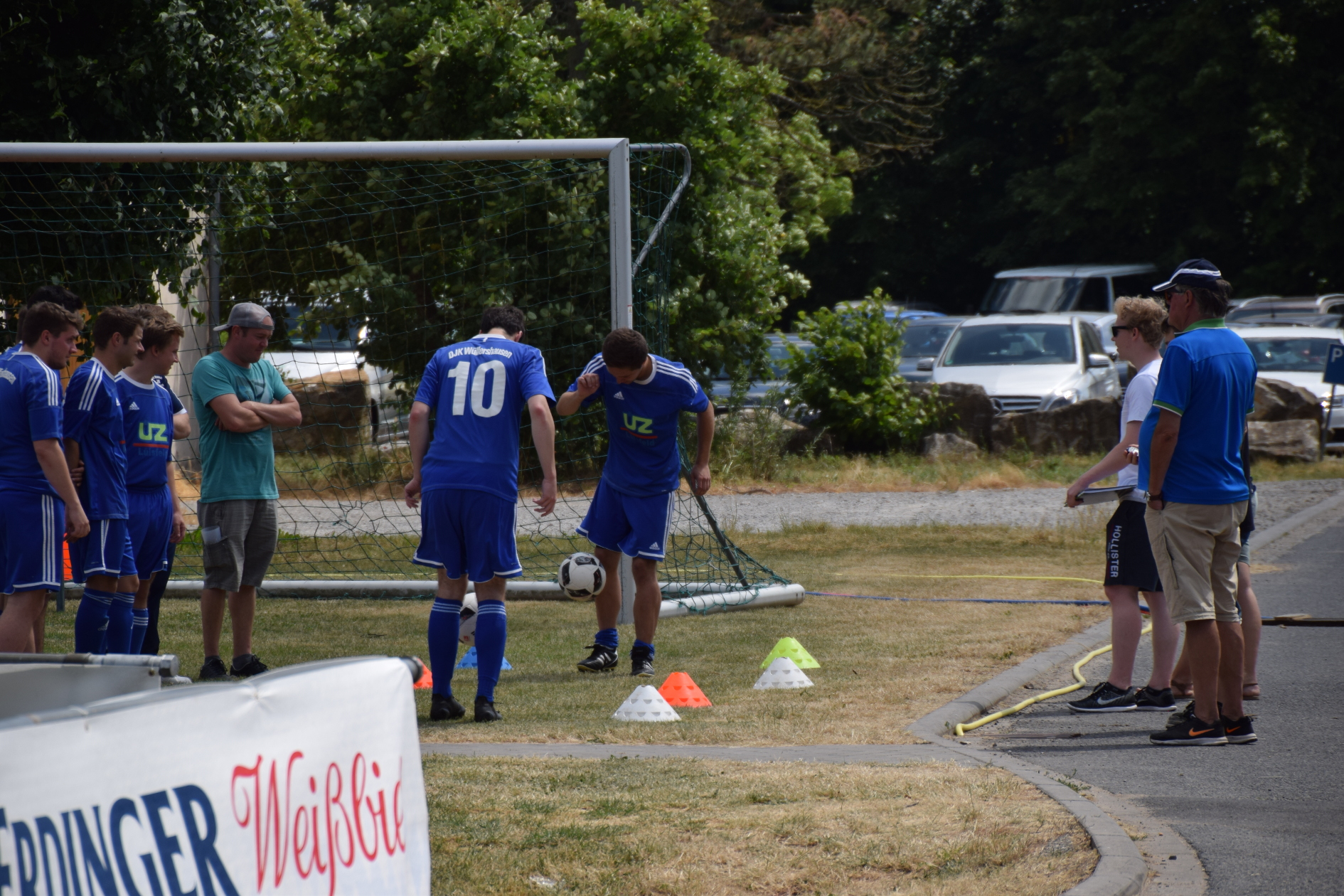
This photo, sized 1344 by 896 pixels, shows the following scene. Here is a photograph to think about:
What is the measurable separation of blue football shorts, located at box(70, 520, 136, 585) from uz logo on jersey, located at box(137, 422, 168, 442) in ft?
1.59

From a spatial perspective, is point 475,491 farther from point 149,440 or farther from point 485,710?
point 149,440

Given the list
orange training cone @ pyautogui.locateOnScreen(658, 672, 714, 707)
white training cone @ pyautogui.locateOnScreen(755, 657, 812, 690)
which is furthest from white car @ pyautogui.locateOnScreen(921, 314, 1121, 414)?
orange training cone @ pyautogui.locateOnScreen(658, 672, 714, 707)

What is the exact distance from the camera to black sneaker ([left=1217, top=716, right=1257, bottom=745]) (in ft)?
19.6

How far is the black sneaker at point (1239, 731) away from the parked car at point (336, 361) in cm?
904

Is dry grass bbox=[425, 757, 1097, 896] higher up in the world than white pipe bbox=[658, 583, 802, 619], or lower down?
higher up

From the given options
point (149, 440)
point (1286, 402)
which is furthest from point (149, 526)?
point (1286, 402)

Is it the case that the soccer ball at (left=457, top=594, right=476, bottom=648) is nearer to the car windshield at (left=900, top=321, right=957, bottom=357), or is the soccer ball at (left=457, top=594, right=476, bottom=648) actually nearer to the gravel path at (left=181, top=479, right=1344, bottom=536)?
the gravel path at (left=181, top=479, right=1344, bottom=536)

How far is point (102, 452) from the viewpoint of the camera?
20.9 ft

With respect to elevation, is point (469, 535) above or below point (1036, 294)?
below

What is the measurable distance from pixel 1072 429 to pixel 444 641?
1434 cm

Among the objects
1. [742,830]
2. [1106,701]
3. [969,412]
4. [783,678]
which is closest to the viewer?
[742,830]

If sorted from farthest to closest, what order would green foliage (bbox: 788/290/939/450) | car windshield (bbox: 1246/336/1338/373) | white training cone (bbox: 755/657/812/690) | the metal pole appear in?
car windshield (bbox: 1246/336/1338/373) → green foliage (bbox: 788/290/939/450) → the metal pole → white training cone (bbox: 755/657/812/690)

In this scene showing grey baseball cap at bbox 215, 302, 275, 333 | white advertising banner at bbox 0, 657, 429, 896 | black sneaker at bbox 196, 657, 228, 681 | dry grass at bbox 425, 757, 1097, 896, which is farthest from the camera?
black sneaker at bbox 196, 657, 228, 681

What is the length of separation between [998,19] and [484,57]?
25016 millimetres
